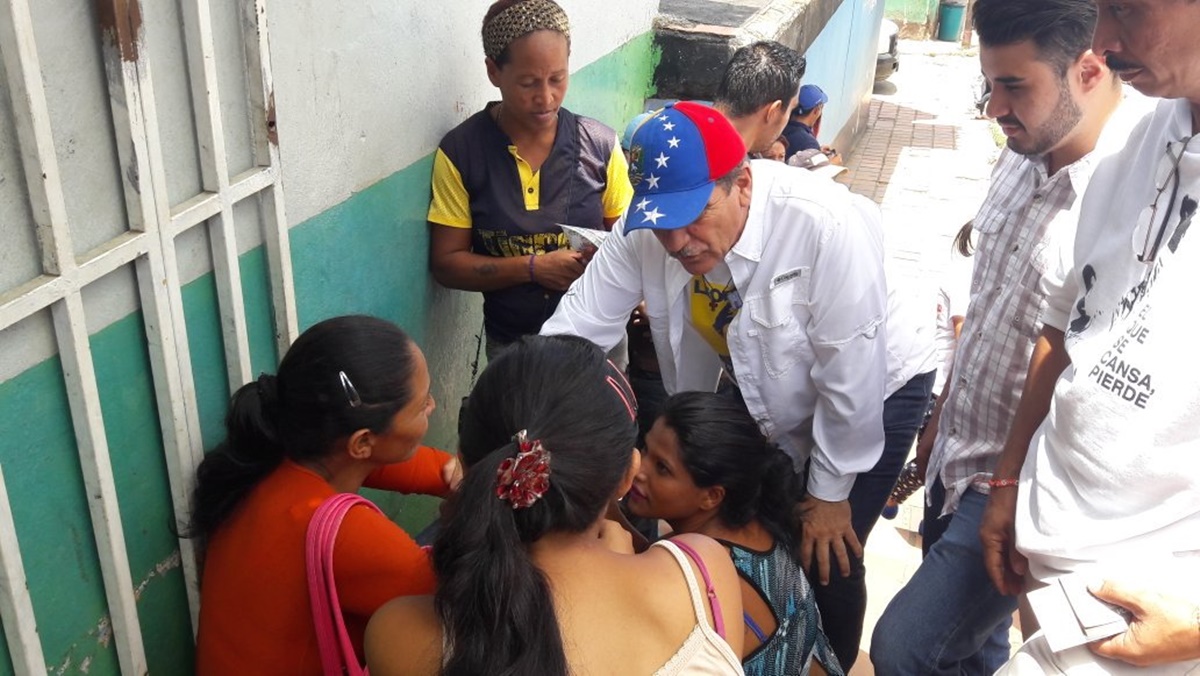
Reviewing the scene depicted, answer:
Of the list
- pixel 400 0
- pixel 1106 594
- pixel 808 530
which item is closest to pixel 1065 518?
pixel 1106 594

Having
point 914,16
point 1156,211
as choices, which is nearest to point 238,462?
point 1156,211

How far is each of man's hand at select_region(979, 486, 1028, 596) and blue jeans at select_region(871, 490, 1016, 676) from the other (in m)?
0.12

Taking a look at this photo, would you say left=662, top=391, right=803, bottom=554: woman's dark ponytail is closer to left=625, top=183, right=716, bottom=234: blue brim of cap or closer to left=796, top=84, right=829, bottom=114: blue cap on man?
left=625, top=183, right=716, bottom=234: blue brim of cap

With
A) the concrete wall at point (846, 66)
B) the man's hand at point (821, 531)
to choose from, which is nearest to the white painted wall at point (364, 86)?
the man's hand at point (821, 531)

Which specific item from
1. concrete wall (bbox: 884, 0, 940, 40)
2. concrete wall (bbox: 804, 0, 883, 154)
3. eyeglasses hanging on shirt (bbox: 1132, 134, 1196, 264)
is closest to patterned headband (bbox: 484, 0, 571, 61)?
eyeglasses hanging on shirt (bbox: 1132, 134, 1196, 264)

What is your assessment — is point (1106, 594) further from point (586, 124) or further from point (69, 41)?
point (586, 124)

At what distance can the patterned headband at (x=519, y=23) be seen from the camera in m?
2.67

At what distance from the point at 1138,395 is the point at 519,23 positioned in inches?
72.1

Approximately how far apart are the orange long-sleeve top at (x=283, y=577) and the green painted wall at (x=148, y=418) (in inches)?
5.3

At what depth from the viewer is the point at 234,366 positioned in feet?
6.68

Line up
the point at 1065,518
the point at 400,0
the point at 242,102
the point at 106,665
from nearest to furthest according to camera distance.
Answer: the point at 1065,518 < the point at 106,665 < the point at 242,102 < the point at 400,0

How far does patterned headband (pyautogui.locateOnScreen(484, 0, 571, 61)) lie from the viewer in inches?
105

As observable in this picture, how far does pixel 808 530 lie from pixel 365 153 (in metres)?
1.44

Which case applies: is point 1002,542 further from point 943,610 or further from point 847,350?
point 847,350
